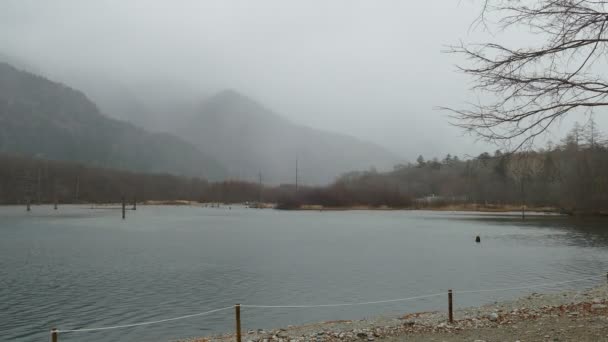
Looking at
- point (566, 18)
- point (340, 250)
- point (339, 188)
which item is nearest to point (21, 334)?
point (566, 18)

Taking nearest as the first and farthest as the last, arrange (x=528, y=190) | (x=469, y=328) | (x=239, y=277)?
(x=469, y=328) → (x=239, y=277) → (x=528, y=190)

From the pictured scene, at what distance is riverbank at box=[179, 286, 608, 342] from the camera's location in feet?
37.6

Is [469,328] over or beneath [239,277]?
over

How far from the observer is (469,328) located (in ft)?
43.8

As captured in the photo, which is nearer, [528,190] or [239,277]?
[239,277]

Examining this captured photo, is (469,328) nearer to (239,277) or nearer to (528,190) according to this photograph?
(239,277)

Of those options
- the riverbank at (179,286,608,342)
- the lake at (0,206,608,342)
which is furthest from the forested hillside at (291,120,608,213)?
the riverbank at (179,286,608,342)

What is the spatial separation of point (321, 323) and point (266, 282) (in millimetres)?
9641

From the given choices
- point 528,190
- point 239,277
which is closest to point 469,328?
point 239,277

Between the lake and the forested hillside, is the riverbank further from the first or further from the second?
the forested hillside

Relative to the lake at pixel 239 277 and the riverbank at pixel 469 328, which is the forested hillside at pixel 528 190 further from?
the riverbank at pixel 469 328

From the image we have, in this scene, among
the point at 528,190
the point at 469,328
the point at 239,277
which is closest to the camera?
the point at 469,328

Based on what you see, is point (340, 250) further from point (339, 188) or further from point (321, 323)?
point (339, 188)

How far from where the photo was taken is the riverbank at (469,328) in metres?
11.5
